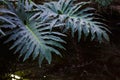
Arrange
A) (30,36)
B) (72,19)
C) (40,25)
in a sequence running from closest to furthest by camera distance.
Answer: (30,36)
(40,25)
(72,19)

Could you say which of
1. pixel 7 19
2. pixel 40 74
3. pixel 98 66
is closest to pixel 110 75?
pixel 98 66

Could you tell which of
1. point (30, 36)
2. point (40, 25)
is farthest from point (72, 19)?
point (30, 36)

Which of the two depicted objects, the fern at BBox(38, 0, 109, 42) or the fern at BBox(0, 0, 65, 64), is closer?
the fern at BBox(0, 0, 65, 64)

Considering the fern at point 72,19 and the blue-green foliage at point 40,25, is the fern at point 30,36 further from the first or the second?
the fern at point 72,19

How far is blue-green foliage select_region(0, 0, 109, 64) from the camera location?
3078mm

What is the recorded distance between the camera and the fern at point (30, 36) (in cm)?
303

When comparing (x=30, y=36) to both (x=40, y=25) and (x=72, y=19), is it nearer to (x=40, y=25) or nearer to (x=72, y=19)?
(x=40, y=25)

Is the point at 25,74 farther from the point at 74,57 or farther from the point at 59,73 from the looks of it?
the point at 74,57

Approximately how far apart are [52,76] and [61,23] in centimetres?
86

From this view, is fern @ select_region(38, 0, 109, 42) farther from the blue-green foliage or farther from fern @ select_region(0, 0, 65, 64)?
fern @ select_region(0, 0, 65, 64)

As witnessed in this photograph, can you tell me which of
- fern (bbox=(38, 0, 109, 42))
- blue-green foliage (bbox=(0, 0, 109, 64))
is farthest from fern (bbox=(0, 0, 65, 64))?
fern (bbox=(38, 0, 109, 42))

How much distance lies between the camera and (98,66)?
13.7 ft

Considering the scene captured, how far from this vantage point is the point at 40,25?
3.33 metres

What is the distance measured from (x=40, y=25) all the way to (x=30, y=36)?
24cm
